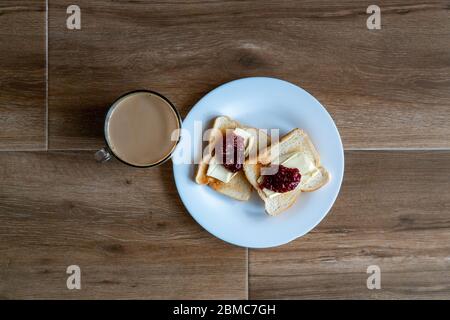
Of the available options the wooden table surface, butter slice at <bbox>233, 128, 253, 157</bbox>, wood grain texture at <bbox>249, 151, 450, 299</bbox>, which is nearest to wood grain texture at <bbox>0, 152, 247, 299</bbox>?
the wooden table surface

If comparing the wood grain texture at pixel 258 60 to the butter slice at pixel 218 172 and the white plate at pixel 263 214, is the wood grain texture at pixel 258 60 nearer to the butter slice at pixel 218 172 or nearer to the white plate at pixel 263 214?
the white plate at pixel 263 214

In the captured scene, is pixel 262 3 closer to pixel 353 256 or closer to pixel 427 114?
pixel 427 114

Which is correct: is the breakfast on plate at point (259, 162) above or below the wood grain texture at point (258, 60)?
below

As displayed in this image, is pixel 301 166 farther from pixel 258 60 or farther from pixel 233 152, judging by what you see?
pixel 258 60

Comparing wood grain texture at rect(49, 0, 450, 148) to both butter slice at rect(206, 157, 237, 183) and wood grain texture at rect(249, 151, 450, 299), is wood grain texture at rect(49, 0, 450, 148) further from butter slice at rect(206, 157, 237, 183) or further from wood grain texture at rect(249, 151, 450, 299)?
butter slice at rect(206, 157, 237, 183)

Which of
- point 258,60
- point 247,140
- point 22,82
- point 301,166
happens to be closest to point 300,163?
point 301,166

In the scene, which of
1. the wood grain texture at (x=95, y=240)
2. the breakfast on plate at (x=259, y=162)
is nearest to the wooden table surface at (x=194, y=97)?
the wood grain texture at (x=95, y=240)
